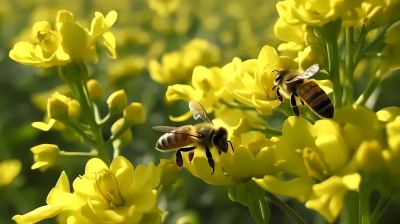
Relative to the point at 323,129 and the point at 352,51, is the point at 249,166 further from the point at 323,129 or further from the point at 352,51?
the point at 352,51

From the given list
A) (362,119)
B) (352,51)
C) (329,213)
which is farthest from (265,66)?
(329,213)

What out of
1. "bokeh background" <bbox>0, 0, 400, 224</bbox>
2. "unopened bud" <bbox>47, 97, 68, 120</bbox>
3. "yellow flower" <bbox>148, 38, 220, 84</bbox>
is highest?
"unopened bud" <bbox>47, 97, 68, 120</bbox>

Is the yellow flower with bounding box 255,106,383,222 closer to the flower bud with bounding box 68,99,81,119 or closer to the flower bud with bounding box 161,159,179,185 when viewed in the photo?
the flower bud with bounding box 161,159,179,185

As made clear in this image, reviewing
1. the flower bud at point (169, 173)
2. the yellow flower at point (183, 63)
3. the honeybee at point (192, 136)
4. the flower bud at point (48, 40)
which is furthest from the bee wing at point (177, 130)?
the yellow flower at point (183, 63)

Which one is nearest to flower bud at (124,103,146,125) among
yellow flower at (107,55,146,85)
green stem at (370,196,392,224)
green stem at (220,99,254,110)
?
green stem at (220,99,254,110)

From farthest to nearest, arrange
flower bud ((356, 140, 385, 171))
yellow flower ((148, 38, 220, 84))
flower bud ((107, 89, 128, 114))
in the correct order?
yellow flower ((148, 38, 220, 84))
flower bud ((107, 89, 128, 114))
flower bud ((356, 140, 385, 171))

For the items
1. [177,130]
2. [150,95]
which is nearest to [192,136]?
[177,130]

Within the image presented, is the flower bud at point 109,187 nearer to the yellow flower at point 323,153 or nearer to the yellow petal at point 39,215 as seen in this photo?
the yellow petal at point 39,215
